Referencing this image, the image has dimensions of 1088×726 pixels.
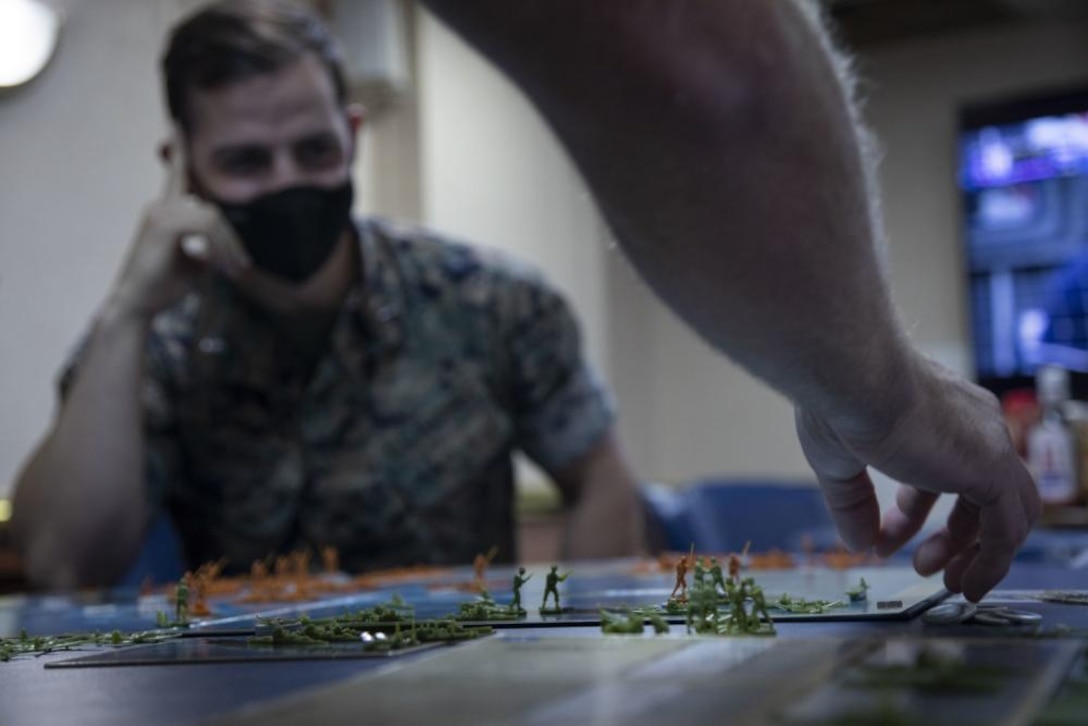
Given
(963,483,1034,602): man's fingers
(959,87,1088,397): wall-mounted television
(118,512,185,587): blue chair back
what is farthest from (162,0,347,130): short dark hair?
(959,87,1088,397): wall-mounted television

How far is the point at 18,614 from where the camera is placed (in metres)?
1.20

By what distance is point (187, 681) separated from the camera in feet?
1.93

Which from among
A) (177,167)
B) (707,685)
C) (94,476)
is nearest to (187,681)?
(707,685)

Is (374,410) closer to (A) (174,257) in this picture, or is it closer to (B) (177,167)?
(A) (174,257)

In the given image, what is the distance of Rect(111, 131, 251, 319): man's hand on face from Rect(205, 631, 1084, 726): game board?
4.36 feet

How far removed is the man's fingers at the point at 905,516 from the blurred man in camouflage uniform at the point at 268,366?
3.58 ft

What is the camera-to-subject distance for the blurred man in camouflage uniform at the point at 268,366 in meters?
1.86

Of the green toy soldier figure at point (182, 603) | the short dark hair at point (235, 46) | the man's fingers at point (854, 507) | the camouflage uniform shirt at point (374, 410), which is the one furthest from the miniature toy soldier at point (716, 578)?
the short dark hair at point (235, 46)

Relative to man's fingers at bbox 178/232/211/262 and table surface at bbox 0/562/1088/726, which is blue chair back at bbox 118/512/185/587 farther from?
table surface at bbox 0/562/1088/726

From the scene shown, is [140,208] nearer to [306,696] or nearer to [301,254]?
[301,254]

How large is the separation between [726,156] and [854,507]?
1.10 ft

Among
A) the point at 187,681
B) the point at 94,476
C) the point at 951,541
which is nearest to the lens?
the point at 187,681

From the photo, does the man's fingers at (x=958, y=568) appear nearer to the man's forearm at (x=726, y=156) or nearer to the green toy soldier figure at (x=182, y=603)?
the man's forearm at (x=726, y=156)

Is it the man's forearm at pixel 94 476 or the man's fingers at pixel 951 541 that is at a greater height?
the man's forearm at pixel 94 476
